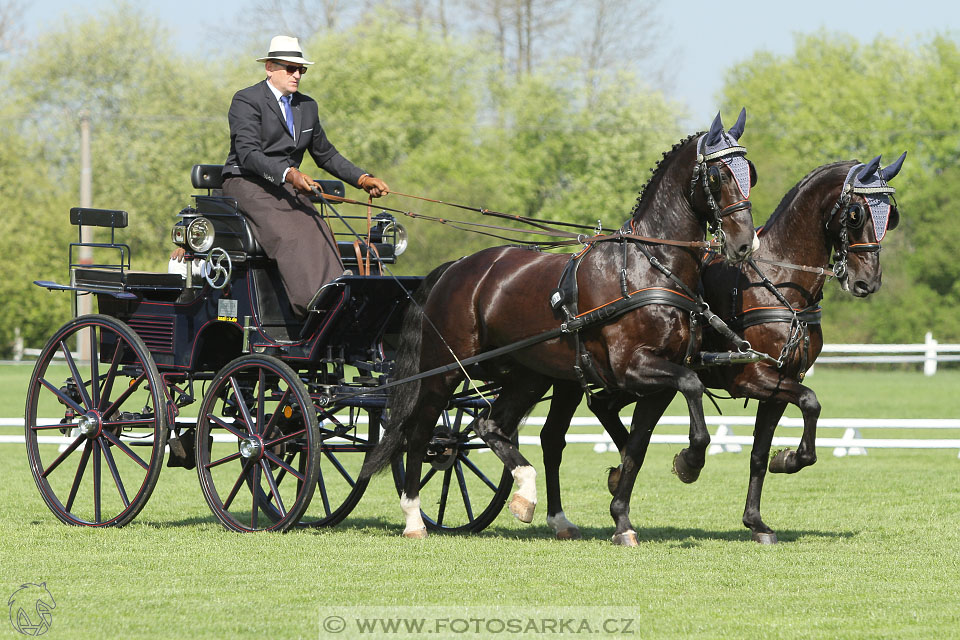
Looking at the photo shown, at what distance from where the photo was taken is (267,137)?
8750 mm

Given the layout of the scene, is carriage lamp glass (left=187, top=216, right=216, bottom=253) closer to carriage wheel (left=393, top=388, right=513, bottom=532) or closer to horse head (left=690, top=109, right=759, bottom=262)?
carriage wheel (left=393, top=388, right=513, bottom=532)

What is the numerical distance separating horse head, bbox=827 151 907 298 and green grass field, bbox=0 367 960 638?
1.52m

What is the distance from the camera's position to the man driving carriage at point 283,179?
8.51 meters

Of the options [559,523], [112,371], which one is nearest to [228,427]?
[112,371]

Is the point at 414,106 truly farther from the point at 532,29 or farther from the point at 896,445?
the point at 896,445

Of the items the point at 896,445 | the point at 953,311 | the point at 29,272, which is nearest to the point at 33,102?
the point at 29,272

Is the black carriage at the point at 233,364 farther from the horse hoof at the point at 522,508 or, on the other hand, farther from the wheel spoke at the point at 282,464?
the horse hoof at the point at 522,508

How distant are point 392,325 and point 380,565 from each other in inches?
88.4

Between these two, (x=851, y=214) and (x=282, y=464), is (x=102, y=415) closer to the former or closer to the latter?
(x=282, y=464)

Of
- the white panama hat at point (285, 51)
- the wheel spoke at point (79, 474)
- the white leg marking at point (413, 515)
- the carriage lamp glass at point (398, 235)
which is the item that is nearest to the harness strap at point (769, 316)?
the white leg marking at point (413, 515)

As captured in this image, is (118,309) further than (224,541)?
Yes

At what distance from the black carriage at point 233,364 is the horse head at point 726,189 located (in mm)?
1974

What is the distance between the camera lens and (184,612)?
5.86m

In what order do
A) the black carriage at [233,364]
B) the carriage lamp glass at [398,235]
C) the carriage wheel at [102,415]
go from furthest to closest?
the carriage lamp glass at [398,235], the carriage wheel at [102,415], the black carriage at [233,364]
